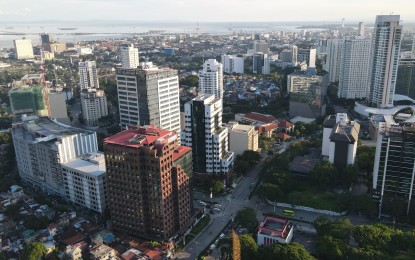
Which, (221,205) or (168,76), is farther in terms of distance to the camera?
(168,76)

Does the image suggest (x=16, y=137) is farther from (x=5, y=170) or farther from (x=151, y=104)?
(x=151, y=104)

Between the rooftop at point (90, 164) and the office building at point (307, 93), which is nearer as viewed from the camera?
the rooftop at point (90, 164)

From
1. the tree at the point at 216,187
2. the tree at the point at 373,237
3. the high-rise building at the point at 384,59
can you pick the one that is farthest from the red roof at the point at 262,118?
the tree at the point at 373,237

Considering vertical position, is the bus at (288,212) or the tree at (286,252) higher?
the tree at (286,252)

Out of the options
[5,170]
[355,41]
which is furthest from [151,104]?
[355,41]

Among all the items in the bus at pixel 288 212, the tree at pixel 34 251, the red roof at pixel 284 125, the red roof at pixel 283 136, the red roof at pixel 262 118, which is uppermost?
the red roof at pixel 262 118

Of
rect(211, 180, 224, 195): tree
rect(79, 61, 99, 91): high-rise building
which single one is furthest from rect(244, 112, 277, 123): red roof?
rect(79, 61, 99, 91): high-rise building

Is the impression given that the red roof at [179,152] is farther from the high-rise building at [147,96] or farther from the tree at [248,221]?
the high-rise building at [147,96]
